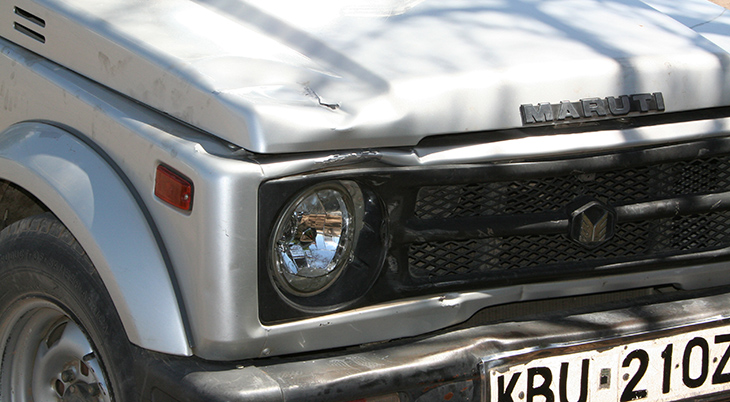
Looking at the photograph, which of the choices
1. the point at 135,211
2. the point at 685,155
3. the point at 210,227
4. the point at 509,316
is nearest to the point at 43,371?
the point at 135,211

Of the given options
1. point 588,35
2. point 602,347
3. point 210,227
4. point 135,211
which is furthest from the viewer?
point 588,35

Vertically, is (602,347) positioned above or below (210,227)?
below

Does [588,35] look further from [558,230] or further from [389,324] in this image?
[389,324]

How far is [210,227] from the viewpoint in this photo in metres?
1.69

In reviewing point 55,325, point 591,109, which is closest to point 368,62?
point 591,109

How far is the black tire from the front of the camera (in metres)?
1.89

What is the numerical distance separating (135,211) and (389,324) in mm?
645

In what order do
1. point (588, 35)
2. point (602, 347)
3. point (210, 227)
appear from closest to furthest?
point (210, 227), point (602, 347), point (588, 35)

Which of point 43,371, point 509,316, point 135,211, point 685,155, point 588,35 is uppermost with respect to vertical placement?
point 588,35

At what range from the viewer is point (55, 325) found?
223 centimetres

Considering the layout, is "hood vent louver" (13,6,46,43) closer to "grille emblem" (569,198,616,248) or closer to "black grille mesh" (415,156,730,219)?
"black grille mesh" (415,156,730,219)

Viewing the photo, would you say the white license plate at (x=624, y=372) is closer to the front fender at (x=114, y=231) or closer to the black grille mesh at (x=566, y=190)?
A: the black grille mesh at (x=566, y=190)

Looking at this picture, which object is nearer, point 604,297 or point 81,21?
point 81,21

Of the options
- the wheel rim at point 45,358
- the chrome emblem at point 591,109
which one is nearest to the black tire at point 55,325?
the wheel rim at point 45,358
